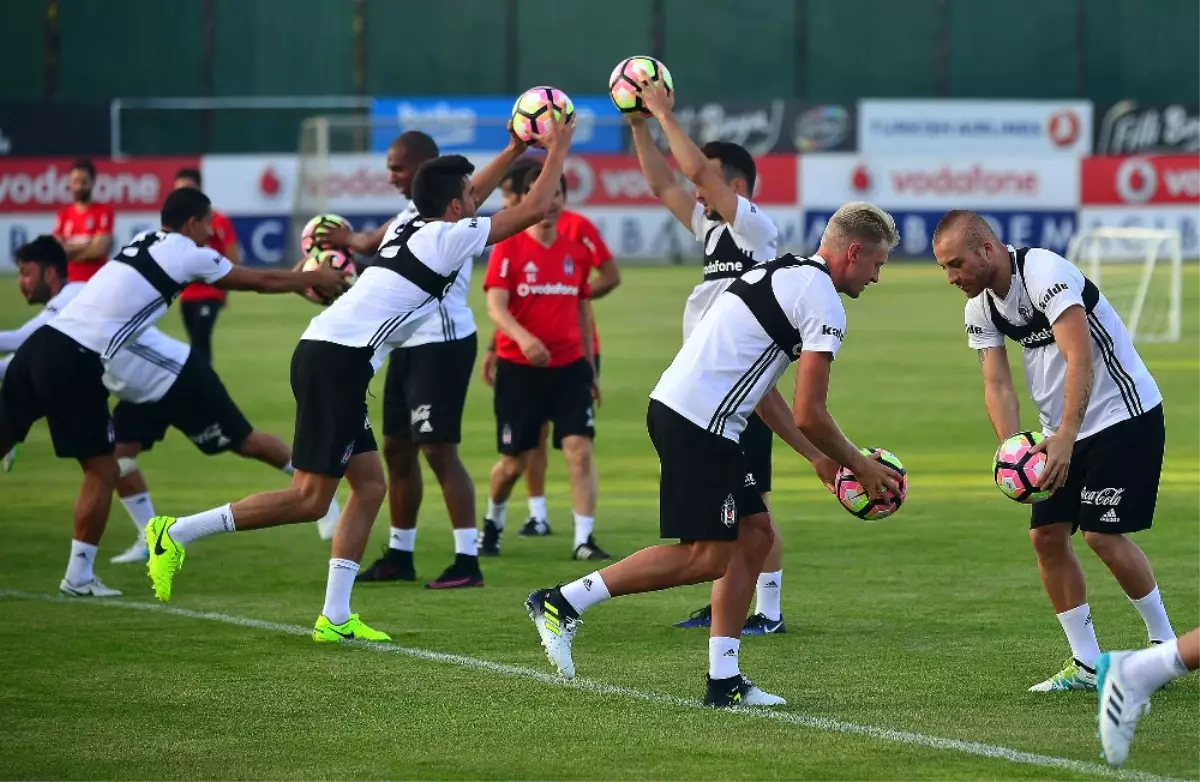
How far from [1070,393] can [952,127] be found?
40.4 m

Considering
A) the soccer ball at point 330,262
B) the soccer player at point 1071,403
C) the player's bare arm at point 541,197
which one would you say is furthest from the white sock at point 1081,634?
the soccer ball at point 330,262

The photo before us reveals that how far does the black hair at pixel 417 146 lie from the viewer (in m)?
10.8

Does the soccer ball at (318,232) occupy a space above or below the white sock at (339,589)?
above

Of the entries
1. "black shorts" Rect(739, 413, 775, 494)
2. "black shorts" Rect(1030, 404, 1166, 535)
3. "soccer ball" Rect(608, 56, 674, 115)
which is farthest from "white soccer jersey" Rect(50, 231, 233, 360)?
"black shorts" Rect(1030, 404, 1166, 535)

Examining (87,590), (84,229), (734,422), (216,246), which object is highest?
(84,229)

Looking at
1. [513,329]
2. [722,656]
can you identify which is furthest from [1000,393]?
[513,329]

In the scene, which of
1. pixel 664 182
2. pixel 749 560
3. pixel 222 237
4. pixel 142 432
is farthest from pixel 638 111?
pixel 222 237

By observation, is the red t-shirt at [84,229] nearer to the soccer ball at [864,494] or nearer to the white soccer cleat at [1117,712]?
the soccer ball at [864,494]

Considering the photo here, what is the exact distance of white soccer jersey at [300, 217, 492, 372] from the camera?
30.2 feet

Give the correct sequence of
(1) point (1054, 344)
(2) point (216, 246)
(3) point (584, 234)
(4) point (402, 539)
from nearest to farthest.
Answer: (1) point (1054, 344), (4) point (402, 539), (3) point (584, 234), (2) point (216, 246)

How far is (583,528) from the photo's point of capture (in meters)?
12.1

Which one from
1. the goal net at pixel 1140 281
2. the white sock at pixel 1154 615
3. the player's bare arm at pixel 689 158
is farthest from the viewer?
the goal net at pixel 1140 281

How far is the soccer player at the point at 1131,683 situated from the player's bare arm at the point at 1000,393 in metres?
1.73

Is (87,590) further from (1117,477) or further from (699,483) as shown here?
(1117,477)
